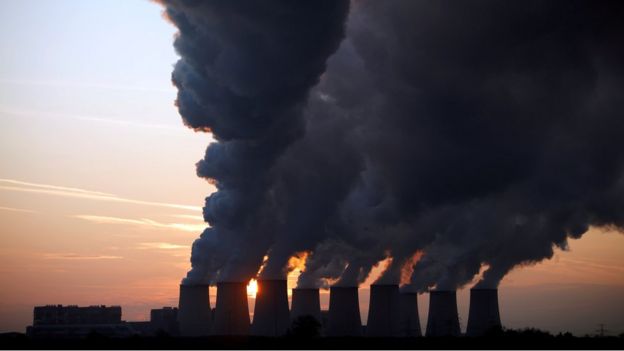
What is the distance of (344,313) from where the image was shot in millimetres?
102500

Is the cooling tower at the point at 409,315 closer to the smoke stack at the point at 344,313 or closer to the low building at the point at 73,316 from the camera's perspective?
the smoke stack at the point at 344,313

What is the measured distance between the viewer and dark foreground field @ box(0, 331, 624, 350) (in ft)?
296

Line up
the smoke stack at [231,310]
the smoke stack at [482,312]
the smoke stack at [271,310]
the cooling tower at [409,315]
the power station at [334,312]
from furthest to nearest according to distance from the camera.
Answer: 1. the cooling tower at [409,315]
2. the smoke stack at [482,312]
3. the smoke stack at [271,310]
4. the power station at [334,312]
5. the smoke stack at [231,310]

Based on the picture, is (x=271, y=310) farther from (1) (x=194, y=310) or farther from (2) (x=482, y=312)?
(2) (x=482, y=312)

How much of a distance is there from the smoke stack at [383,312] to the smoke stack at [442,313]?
713 centimetres

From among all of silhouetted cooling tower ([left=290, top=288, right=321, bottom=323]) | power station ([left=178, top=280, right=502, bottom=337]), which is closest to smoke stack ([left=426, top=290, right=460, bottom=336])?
power station ([left=178, top=280, right=502, bottom=337])

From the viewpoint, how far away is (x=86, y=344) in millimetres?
101125

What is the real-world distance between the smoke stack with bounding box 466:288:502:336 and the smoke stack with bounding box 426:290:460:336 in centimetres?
195

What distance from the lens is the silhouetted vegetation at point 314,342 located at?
90.3 meters

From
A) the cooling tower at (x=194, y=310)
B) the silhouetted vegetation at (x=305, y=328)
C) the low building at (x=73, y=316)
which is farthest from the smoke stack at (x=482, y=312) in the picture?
the low building at (x=73, y=316)

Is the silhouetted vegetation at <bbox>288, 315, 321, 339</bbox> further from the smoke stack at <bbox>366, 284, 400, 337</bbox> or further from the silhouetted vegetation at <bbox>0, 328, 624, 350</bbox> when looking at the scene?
the smoke stack at <bbox>366, 284, 400, 337</bbox>

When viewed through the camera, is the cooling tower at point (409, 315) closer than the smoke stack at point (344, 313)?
No

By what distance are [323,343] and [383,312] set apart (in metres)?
10.4

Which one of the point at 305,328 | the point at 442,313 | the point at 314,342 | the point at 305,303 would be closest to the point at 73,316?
the point at 305,303
